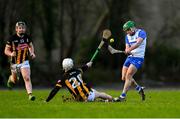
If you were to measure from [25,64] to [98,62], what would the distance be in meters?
30.5

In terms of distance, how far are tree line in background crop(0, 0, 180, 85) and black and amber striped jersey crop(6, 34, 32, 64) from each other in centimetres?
2619

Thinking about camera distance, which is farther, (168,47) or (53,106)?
(168,47)

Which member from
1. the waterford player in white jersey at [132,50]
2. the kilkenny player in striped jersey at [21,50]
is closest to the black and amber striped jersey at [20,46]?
the kilkenny player in striped jersey at [21,50]

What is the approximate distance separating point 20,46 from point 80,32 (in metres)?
32.6

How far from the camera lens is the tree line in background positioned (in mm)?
47469

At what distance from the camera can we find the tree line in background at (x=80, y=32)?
47.5m

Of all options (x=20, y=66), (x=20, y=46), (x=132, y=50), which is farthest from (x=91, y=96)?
(x=20, y=46)

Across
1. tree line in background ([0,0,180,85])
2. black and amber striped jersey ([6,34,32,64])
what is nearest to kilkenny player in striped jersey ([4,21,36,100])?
black and amber striped jersey ([6,34,32,64])

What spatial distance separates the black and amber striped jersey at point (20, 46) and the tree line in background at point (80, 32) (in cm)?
2619

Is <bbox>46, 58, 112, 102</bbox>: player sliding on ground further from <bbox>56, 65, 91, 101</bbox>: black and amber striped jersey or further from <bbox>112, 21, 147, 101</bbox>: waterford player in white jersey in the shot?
<bbox>112, 21, 147, 101</bbox>: waterford player in white jersey

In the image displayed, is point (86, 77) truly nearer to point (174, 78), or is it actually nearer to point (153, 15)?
point (174, 78)

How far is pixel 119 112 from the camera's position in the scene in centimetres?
1546

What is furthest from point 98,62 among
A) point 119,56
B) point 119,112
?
point 119,112

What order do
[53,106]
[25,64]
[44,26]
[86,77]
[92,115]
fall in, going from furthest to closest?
1. [44,26]
2. [86,77]
3. [25,64]
4. [53,106]
5. [92,115]
